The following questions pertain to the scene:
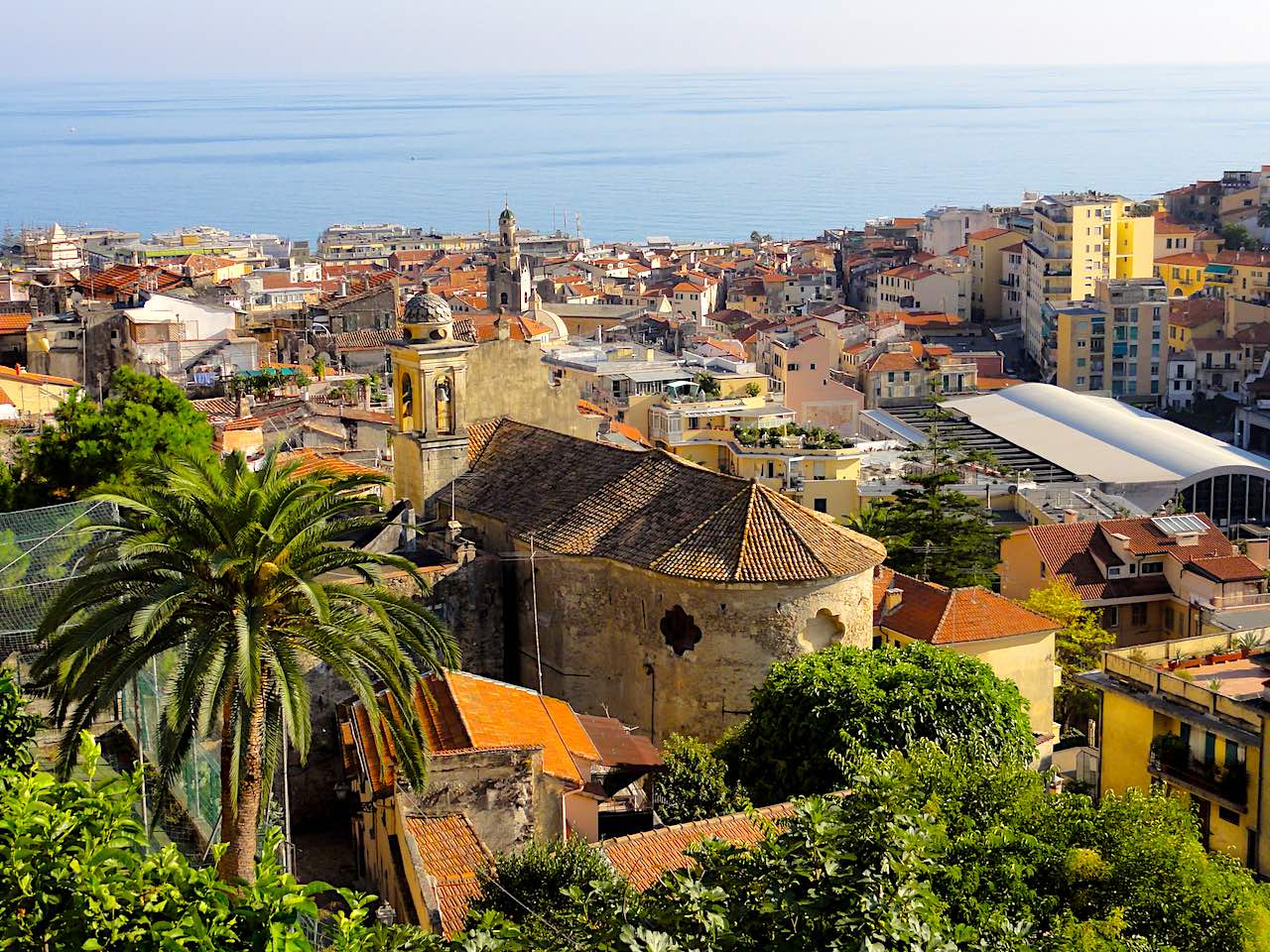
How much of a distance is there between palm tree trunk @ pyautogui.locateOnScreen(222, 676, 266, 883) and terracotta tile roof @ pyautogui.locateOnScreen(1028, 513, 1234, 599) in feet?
100.0

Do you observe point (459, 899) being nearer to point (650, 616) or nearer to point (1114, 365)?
point (650, 616)

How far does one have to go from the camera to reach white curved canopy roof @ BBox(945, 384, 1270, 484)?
203 feet

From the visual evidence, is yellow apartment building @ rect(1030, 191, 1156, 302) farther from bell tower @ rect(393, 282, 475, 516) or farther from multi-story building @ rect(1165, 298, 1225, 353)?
bell tower @ rect(393, 282, 475, 516)

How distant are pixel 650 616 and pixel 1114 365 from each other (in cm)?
7792

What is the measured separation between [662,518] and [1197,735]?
345 inches

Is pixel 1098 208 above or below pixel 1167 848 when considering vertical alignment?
above

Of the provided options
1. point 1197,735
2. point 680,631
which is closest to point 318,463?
point 680,631

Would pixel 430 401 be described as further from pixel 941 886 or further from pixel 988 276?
pixel 988 276

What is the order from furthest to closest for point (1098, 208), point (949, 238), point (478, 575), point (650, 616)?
point (949, 238) → point (1098, 208) → point (478, 575) → point (650, 616)

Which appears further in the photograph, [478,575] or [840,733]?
[478,575]

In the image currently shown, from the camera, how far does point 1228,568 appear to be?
4228cm

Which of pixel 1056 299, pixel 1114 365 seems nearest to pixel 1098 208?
pixel 1056 299

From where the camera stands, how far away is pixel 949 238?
457 ft

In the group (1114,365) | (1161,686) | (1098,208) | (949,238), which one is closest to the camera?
(1161,686)
